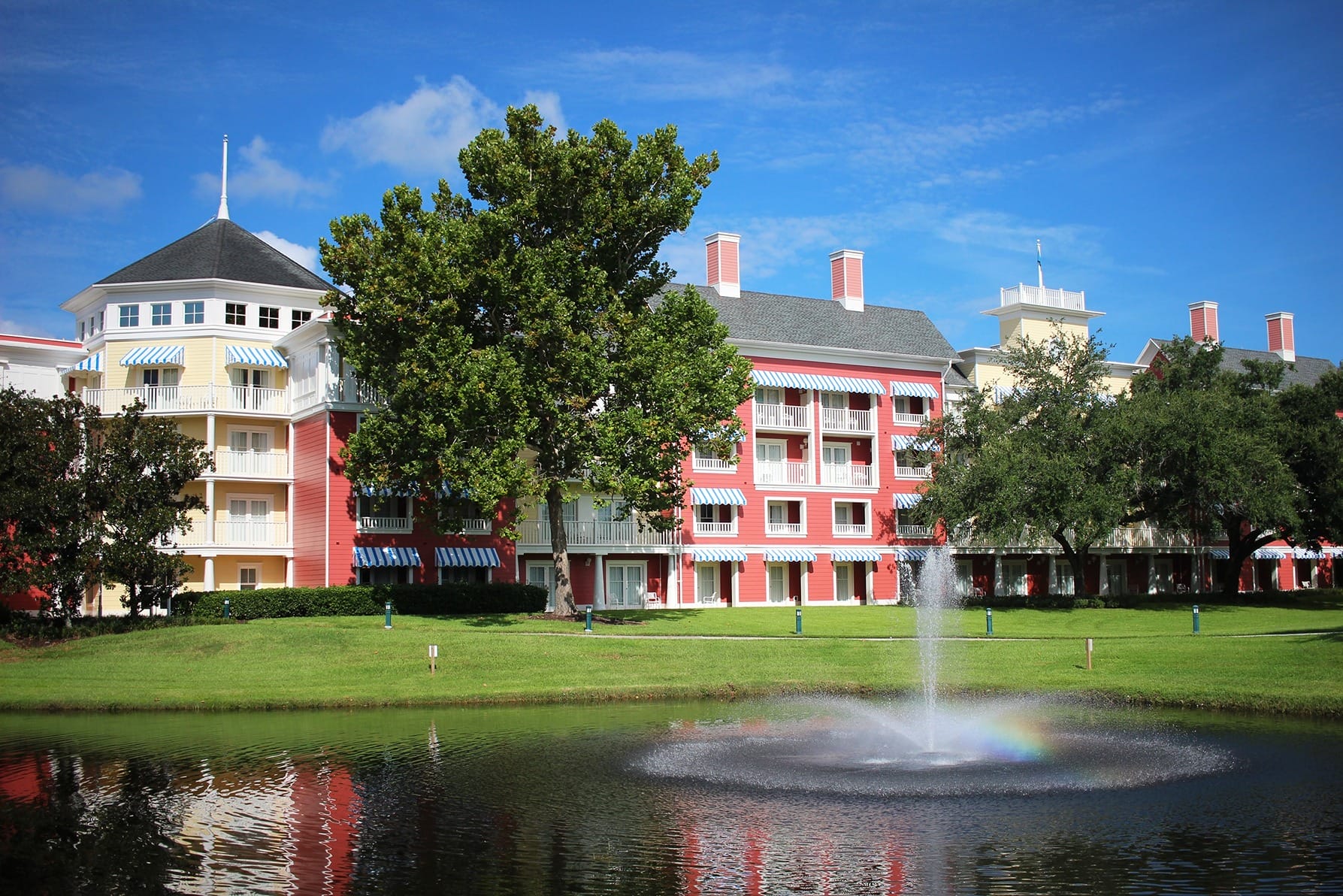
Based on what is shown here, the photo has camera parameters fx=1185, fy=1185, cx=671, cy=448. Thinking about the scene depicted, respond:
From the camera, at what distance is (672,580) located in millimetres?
53031

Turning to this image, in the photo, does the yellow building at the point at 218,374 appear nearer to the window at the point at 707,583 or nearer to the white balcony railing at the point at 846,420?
the window at the point at 707,583

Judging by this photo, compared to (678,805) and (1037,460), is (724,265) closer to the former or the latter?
(1037,460)

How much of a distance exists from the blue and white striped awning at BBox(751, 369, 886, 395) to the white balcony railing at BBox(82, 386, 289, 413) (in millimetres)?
21230

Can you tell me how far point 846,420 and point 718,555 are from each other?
999 centimetres

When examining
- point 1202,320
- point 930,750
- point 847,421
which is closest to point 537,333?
point 930,750

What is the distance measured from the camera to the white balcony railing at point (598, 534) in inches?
1998

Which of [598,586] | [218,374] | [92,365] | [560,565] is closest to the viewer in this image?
[560,565]

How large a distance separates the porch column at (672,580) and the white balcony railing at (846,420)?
10.1 metres

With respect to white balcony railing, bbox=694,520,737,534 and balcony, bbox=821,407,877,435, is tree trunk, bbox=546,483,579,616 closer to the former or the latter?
white balcony railing, bbox=694,520,737,534

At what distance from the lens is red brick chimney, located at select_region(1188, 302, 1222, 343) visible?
74875mm

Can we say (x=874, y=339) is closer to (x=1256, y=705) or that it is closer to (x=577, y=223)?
(x=577, y=223)

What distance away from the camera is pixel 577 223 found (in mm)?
40719

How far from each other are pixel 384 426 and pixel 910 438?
28.1m

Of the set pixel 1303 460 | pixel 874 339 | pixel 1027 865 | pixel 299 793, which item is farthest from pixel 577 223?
pixel 1303 460
